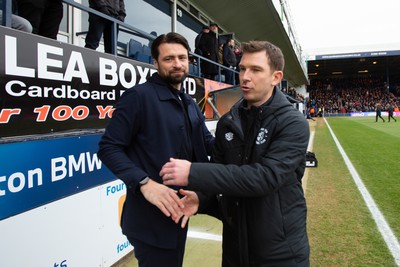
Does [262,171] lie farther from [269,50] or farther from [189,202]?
[269,50]

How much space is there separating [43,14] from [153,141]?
250 centimetres

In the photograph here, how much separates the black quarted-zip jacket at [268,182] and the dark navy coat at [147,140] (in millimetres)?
265

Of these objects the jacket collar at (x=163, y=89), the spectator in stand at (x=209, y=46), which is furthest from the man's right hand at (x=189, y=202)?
the spectator in stand at (x=209, y=46)

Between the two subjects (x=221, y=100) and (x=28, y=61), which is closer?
(x=28, y=61)

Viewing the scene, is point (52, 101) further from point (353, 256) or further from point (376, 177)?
point (376, 177)

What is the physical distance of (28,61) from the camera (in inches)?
97.0

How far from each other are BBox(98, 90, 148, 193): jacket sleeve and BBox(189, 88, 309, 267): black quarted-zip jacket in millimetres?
389

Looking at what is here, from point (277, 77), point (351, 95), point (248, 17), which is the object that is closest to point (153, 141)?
point (277, 77)

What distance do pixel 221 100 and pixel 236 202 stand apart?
760 cm

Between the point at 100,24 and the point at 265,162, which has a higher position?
the point at 100,24

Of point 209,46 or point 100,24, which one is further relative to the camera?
point 209,46

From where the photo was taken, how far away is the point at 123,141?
1.65 meters

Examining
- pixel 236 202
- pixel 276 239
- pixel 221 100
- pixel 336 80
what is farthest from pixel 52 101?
pixel 336 80

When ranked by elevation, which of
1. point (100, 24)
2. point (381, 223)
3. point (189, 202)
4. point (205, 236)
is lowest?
point (205, 236)
